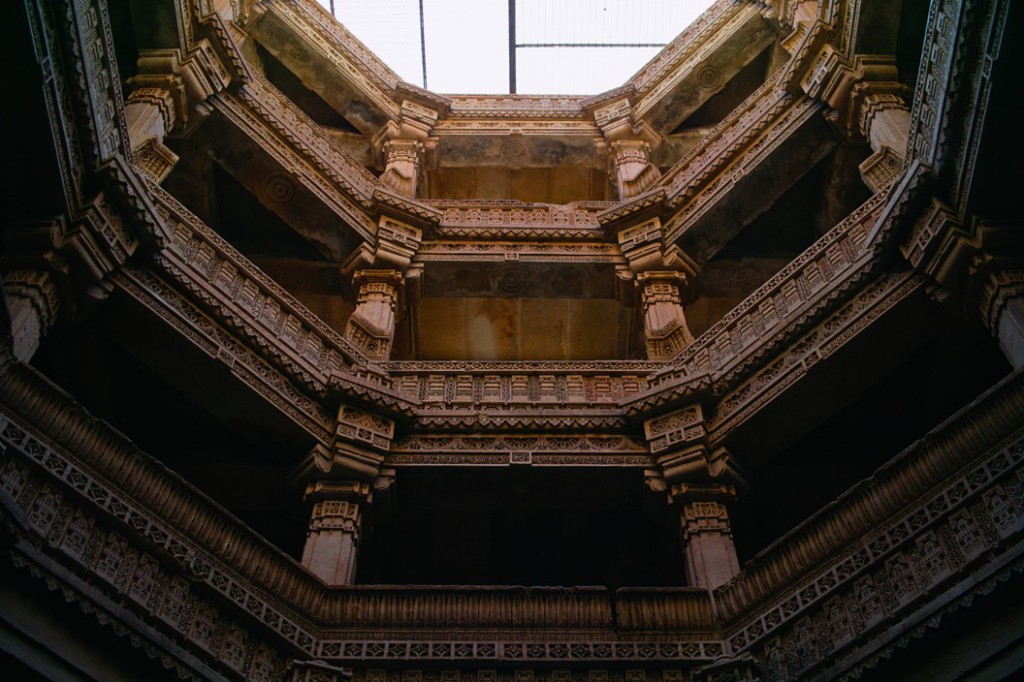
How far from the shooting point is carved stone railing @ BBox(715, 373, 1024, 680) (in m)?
5.19

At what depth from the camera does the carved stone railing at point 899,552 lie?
5188 mm

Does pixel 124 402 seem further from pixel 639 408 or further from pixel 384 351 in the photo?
pixel 639 408

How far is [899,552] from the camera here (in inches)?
222

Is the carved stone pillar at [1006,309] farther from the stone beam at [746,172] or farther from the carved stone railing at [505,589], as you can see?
the stone beam at [746,172]

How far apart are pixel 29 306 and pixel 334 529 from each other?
3.40 m

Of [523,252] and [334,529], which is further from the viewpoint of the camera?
[523,252]

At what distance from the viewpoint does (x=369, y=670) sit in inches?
237

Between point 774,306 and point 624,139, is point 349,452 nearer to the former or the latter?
point 774,306

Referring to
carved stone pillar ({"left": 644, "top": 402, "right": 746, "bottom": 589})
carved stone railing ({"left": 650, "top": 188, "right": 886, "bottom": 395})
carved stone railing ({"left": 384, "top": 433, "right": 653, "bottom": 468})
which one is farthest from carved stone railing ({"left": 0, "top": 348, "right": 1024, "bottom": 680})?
carved stone railing ({"left": 650, "top": 188, "right": 886, "bottom": 395})

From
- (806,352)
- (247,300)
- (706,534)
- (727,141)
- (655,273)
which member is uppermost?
(727,141)

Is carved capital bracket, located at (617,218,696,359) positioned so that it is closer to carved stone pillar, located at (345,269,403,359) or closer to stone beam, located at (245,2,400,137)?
carved stone pillar, located at (345,269,403,359)

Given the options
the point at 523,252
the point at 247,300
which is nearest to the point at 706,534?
the point at 247,300

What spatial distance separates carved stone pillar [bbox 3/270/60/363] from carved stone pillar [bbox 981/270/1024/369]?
8.16m

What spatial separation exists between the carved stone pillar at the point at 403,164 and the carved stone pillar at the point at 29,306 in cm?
982
